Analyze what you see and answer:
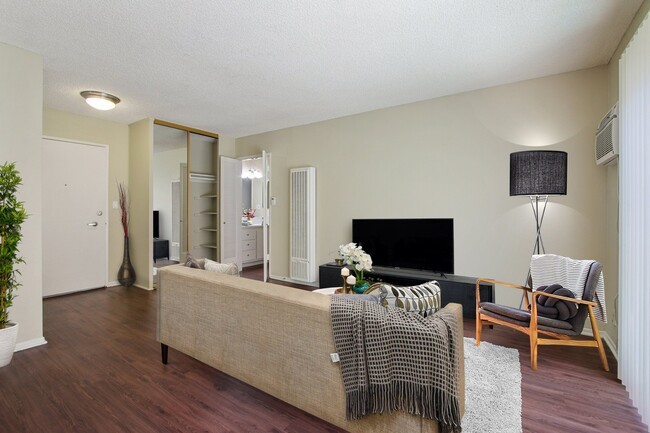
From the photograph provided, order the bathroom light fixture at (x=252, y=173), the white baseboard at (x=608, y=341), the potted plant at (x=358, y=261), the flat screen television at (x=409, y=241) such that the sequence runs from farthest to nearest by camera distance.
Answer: the bathroom light fixture at (x=252, y=173)
the flat screen television at (x=409, y=241)
the potted plant at (x=358, y=261)
the white baseboard at (x=608, y=341)

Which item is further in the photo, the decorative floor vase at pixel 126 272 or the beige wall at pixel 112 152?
the decorative floor vase at pixel 126 272

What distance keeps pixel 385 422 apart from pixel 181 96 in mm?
3995

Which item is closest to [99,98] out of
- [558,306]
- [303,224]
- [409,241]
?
[303,224]

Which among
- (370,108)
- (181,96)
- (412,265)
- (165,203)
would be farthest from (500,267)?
(165,203)

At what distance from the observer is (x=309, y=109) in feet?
14.5

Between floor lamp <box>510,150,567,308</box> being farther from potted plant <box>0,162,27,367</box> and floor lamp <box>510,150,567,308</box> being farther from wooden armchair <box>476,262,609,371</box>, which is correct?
potted plant <box>0,162,27,367</box>

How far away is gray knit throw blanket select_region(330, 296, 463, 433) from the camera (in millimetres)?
1277

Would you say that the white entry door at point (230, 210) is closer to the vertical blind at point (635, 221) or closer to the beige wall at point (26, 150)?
the beige wall at point (26, 150)

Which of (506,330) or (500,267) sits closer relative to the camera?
(506,330)

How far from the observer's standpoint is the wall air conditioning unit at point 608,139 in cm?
244

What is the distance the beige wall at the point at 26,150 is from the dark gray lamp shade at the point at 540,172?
4.43m

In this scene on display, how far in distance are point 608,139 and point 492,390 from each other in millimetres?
2216

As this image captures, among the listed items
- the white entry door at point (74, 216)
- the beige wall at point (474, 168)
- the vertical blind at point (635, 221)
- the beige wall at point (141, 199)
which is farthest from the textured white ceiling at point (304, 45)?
the beige wall at point (141, 199)

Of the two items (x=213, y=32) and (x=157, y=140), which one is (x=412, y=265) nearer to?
(x=213, y=32)
